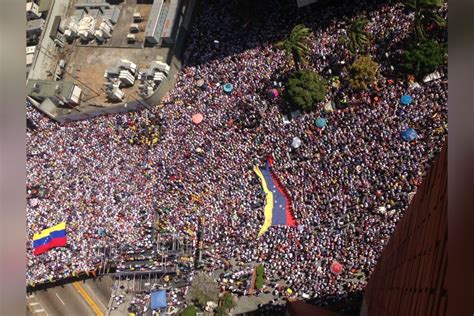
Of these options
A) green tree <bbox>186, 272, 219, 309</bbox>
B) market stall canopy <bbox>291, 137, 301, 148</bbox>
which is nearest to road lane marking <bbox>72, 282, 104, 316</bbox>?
green tree <bbox>186, 272, 219, 309</bbox>

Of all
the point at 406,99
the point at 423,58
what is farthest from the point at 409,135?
the point at 423,58

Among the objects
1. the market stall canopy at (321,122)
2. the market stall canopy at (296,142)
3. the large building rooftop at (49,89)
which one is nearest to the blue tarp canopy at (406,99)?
the market stall canopy at (321,122)

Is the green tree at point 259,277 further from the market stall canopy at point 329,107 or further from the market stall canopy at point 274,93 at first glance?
the market stall canopy at point 274,93

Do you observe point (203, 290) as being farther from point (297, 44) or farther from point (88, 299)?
point (297, 44)

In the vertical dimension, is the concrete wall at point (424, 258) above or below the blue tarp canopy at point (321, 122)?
below

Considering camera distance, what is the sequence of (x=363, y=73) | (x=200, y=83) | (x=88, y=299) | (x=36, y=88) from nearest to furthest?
(x=363, y=73) < (x=88, y=299) < (x=200, y=83) < (x=36, y=88)
